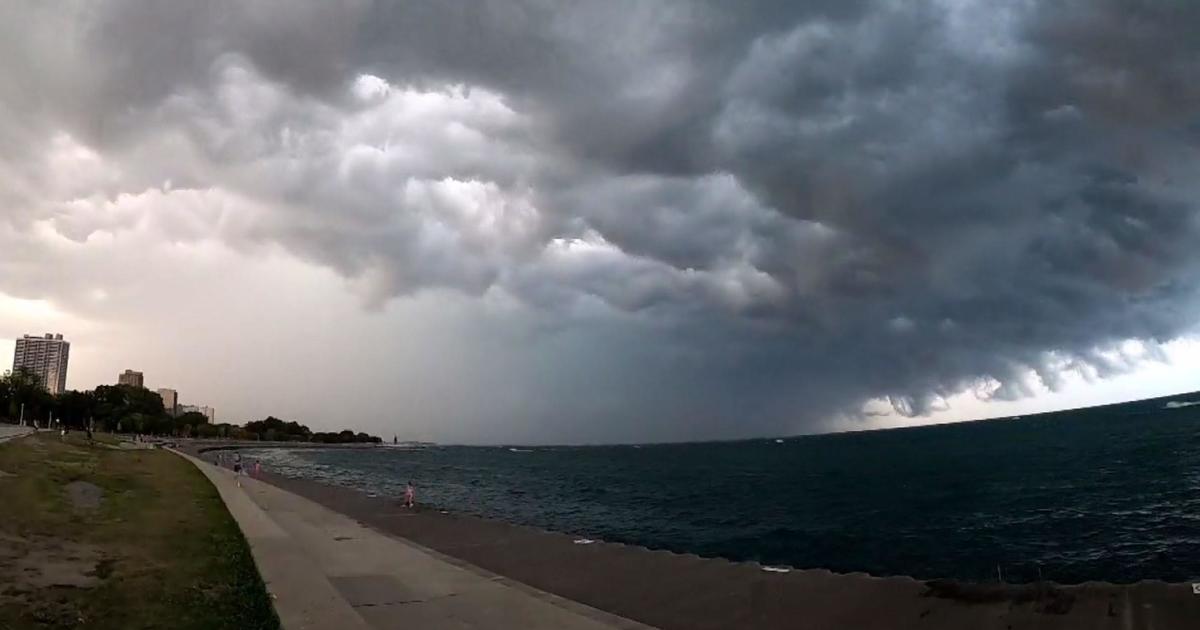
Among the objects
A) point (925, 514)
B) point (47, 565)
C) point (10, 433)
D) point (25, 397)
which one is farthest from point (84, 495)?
point (25, 397)

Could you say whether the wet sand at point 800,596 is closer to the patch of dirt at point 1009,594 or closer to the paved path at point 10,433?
the patch of dirt at point 1009,594

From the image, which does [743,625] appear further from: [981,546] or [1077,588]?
[981,546]

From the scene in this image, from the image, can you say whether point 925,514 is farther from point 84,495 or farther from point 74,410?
point 74,410

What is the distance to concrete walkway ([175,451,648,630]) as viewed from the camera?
35.8ft

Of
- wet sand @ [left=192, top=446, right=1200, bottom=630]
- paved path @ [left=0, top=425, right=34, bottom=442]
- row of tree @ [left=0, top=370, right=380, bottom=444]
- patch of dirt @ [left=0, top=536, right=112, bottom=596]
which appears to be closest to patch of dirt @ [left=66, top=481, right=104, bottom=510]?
patch of dirt @ [left=0, top=536, right=112, bottom=596]

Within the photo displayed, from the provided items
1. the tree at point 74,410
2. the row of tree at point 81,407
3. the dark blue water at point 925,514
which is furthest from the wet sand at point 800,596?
the tree at point 74,410

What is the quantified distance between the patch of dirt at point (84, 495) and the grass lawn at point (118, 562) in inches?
2.6

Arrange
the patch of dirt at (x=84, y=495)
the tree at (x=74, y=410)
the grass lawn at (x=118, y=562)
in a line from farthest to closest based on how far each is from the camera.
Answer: the tree at (x=74, y=410) < the patch of dirt at (x=84, y=495) < the grass lawn at (x=118, y=562)

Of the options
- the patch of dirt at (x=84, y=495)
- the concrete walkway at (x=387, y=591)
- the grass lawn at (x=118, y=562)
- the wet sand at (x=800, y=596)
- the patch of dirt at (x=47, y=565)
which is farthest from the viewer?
the patch of dirt at (x=84, y=495)

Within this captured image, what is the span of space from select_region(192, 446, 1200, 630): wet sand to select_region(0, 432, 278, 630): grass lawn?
259 inches

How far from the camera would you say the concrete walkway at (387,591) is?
10.9 m

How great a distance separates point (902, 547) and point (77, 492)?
33606 millimetres

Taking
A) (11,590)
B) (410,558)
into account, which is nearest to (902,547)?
(410,558)

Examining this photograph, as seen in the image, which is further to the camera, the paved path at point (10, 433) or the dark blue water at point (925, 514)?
the paved path at point (10, 433)
